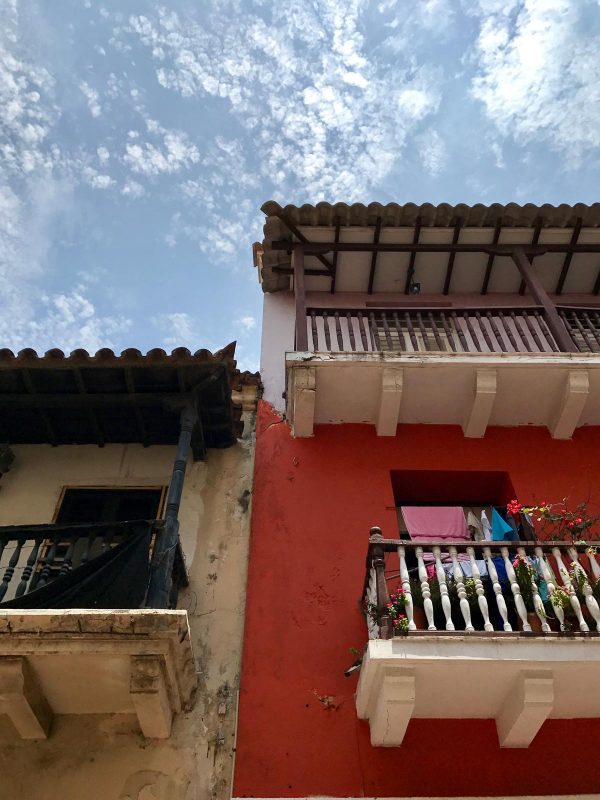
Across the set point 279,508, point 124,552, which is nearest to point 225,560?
point 279,508

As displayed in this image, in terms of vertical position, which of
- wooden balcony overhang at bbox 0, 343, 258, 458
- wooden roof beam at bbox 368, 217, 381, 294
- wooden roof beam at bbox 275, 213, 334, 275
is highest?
wooden roof beam at bbox 368, 217, 381, 294

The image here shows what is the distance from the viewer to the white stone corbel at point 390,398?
748cm

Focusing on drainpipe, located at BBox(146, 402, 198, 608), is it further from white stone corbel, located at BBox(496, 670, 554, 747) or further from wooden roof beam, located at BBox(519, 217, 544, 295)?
wooden roof beam, located at BBox(519, 217, 544, 295)

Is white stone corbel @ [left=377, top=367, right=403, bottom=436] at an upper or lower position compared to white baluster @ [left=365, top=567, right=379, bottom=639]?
upper

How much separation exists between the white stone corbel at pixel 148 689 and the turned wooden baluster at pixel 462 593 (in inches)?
95.2

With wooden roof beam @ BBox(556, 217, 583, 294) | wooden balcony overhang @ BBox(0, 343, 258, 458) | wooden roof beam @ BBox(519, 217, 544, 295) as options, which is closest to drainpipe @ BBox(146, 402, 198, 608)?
wooden balcony overhang @ BBox(0, 343, 258, 458)

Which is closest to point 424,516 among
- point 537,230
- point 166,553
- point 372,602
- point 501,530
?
point 501,530

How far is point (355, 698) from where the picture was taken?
549 cm

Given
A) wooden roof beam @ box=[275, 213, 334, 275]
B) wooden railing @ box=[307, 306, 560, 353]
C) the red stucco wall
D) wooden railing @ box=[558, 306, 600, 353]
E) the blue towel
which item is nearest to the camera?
the red stucco wall

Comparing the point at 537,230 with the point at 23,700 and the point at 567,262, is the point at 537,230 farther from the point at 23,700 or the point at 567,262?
the point at 23,700

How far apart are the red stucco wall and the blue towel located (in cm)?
73

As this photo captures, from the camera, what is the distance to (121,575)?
536 centimetres

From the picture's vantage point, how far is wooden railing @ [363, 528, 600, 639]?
5070 millimetres

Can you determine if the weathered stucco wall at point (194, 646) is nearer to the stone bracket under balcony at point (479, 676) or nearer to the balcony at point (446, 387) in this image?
the balcony at point (446, 387)
